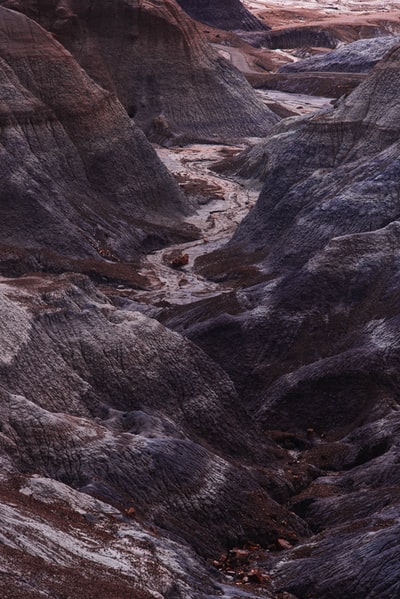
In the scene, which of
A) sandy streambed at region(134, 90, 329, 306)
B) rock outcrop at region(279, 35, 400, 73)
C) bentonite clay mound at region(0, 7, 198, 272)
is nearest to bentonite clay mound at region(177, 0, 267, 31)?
rock outcrop at region(279, 35, 400, 73)

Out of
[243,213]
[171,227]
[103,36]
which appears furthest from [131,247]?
[103,36]

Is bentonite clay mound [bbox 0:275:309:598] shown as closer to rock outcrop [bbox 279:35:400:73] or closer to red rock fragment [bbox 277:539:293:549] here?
red rock fragment [bbox 277:539:293:549]

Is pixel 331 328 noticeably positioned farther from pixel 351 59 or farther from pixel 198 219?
pixel 351 59

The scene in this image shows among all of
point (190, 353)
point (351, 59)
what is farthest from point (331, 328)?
point (351, 59)

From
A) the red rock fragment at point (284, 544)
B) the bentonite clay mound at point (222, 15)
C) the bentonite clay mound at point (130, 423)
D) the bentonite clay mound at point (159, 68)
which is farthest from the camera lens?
the bentonite clay mound at point (222, 15)

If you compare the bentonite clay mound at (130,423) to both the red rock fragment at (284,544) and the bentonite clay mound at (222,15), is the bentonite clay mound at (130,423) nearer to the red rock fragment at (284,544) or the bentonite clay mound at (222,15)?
the red rock fragment at (284,544)

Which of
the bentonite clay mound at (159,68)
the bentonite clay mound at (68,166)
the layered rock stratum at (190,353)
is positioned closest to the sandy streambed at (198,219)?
the layered rock stratum at (190,353)
